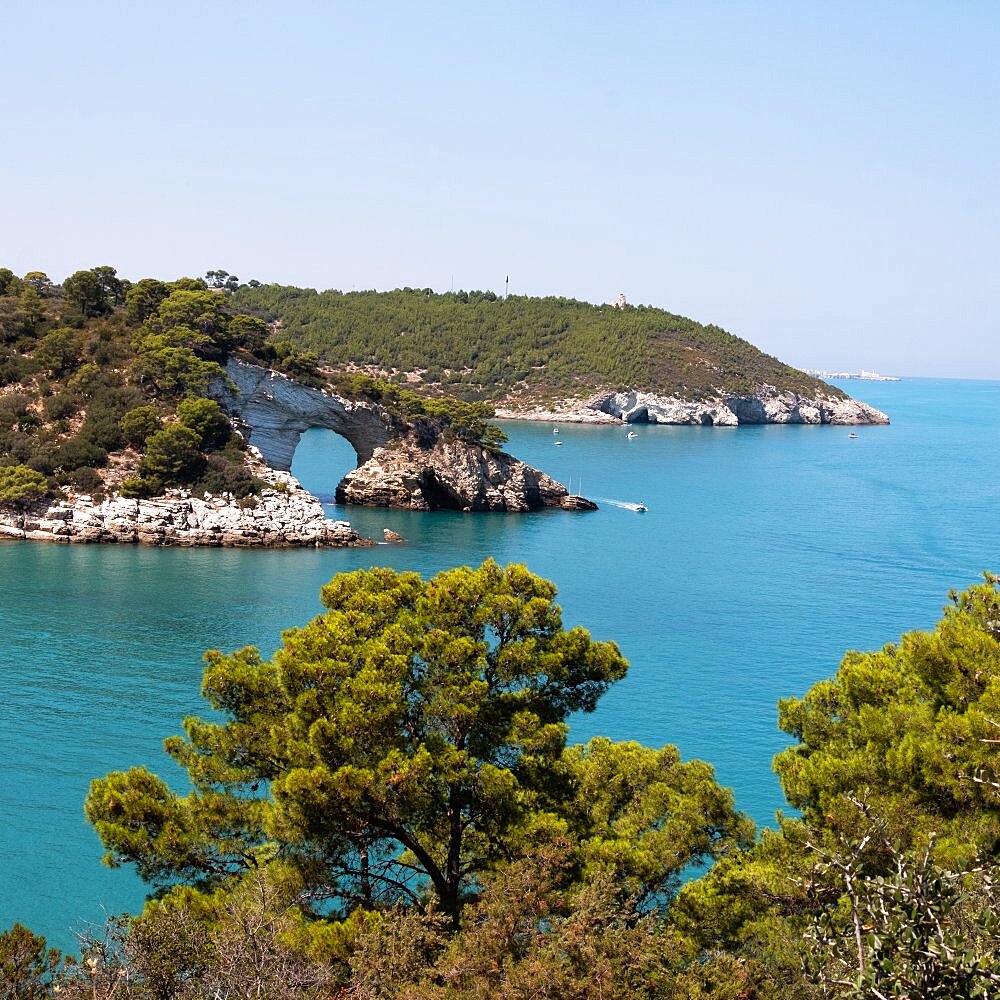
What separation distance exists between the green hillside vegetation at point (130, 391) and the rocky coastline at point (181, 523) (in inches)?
32.1

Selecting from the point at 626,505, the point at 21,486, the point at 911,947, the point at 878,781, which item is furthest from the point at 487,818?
the point at 626,505

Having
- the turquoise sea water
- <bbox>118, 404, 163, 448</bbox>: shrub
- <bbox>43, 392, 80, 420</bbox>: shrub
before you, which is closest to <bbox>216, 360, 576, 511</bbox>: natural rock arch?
the turquoise sea water

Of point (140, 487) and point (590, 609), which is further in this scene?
point (140, 487)

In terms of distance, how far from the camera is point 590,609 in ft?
137

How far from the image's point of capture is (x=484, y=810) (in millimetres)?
14000

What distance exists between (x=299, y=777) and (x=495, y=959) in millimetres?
3677

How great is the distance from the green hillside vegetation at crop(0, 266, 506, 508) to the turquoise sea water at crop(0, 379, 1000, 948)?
5587 millimetres

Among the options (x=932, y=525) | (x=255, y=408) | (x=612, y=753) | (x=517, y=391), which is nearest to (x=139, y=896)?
(x=612, y=753)

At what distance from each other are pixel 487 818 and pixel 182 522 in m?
40.5

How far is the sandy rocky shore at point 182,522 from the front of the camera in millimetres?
49562

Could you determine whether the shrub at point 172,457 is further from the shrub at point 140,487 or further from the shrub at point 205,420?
the shrub at point 205,420

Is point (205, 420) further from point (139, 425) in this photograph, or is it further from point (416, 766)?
point (416, 766)

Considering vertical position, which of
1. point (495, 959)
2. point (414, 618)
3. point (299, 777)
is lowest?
point (495, 959)

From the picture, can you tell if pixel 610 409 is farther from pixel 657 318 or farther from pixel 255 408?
pixel 255 408
